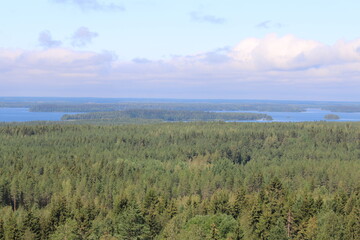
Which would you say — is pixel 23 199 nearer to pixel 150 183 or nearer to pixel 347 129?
pixel 150 183

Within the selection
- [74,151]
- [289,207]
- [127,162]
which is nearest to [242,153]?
[127,162]

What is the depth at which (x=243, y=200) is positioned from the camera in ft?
222

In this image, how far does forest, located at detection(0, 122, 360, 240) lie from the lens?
53.0m

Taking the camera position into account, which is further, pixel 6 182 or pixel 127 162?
pixel 127 162

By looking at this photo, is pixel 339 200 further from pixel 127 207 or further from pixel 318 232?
pixel 127 207

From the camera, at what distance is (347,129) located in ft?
573

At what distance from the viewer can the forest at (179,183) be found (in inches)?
2085

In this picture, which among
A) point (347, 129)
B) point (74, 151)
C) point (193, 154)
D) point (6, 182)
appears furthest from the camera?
point (347, 129)

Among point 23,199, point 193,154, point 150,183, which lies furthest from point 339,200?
point 193,154

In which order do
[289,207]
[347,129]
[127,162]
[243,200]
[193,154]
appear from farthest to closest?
[347,129] → [193,154] → [127,162] → [243,200] → [289,207]

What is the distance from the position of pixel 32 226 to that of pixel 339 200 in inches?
1820

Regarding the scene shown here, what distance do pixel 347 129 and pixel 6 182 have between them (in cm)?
14160

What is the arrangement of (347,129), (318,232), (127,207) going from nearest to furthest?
(318,232), (127,207), (347,129)

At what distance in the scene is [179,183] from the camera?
9281cm
